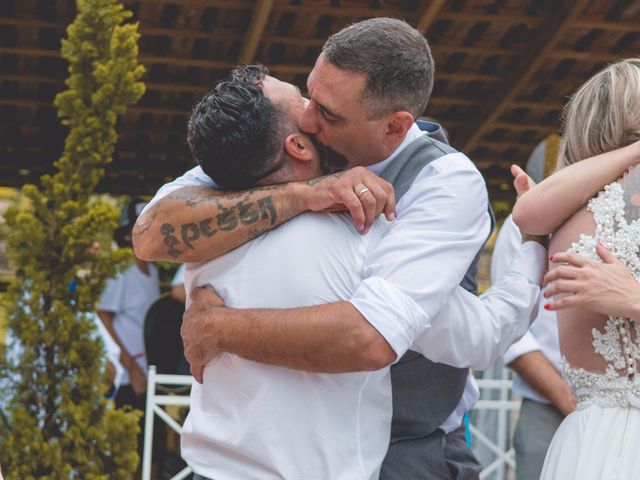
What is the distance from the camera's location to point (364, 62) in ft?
7.59

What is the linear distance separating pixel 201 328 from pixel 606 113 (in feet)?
3.92

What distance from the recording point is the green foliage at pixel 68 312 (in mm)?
4750

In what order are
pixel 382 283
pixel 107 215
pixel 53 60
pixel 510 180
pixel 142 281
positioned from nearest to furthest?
pixel 382 283 → pixel 107 215 → pixel 53 60 → pixel 142 281 → pixel 510 180

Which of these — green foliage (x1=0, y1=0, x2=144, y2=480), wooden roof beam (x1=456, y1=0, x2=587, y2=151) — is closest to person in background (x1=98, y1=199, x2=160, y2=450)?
green foliage (x1=0, y1=0, x2=144, y2=480)

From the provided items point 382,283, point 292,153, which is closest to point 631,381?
point 382,283

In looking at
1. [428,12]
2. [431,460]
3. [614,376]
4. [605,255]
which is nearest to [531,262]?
[605,255]

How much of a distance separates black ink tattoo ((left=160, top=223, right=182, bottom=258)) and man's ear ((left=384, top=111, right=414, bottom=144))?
517mm

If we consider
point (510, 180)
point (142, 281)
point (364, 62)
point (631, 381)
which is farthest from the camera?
point (510, 180)

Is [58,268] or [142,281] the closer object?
[58,268]

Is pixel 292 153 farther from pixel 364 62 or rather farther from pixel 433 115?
pixel 433 115

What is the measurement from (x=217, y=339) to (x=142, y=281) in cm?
502

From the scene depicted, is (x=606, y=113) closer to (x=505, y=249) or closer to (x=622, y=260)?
(x=622, y=260)

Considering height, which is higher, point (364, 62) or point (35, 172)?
point (364, 62)

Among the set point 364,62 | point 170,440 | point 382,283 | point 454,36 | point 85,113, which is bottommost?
point 170,440
